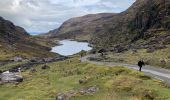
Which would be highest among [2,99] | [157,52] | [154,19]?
[154,19]

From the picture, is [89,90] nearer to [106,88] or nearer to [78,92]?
[78,92]

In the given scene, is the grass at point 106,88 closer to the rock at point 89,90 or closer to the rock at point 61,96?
the rock at point 89,90

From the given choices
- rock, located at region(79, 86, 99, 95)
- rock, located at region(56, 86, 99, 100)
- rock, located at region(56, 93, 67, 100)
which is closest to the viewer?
rock, located at region(56, 93, 67, 100)

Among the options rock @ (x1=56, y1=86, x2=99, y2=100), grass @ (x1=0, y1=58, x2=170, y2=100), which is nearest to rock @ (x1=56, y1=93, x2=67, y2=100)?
rock @ (x1=56, y1=86, x2=99, y2=100)

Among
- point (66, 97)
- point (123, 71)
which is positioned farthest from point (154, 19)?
point (66, 97)

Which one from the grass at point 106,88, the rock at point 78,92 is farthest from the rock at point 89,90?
the grass at point 106,88

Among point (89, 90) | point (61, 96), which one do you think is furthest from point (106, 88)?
point (61, 96)

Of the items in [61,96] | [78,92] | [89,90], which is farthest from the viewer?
[89,90]

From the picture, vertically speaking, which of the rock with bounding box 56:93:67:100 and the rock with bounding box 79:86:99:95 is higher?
the rock with bounding box 79:86:99:95

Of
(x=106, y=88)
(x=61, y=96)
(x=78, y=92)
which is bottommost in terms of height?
(x=61, y=96)

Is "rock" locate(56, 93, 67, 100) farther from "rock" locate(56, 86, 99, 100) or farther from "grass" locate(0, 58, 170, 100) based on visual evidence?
"grass" locate(0, 58, 170, 100)

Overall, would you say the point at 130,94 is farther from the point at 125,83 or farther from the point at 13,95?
the point at 13,95

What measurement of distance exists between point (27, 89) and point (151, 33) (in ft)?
406

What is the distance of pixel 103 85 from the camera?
48.2m
